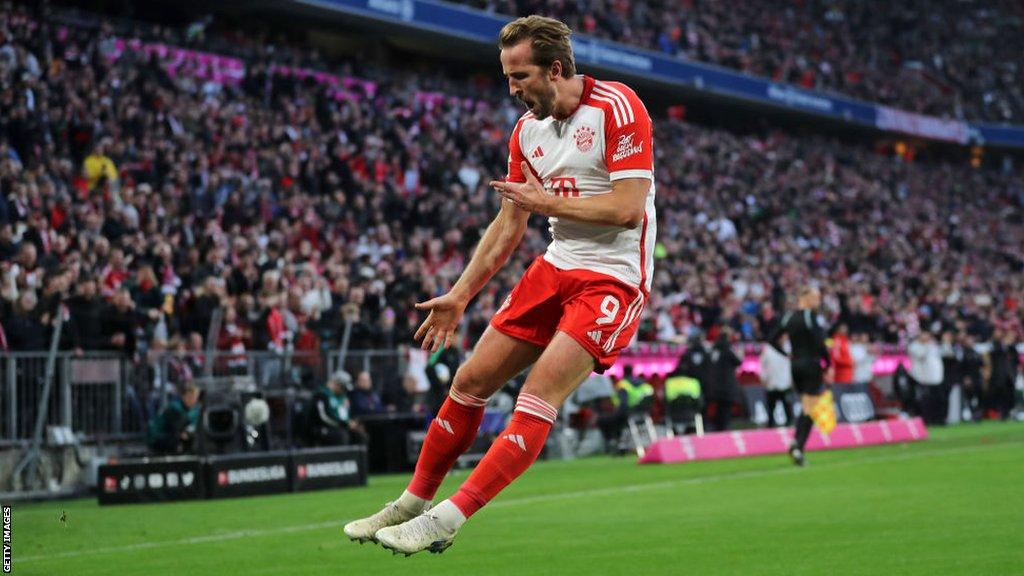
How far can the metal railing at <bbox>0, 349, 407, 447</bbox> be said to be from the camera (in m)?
16.1

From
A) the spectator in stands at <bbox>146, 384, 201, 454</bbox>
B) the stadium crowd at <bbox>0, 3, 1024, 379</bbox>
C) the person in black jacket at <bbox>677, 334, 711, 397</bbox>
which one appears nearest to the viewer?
the spectator in stands at <bbox>146, 384, 201, 454</bbox>

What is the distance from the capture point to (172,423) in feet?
55.6

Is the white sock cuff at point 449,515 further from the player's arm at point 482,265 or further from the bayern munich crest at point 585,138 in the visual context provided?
the bayern munich crest at point 585,138

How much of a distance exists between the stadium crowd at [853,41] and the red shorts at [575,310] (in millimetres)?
29872

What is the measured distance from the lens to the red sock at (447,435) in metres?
6.83

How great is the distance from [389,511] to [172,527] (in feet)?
19.9

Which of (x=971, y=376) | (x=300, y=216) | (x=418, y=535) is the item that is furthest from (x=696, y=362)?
(x=418, y=535)

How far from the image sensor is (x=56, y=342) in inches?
636

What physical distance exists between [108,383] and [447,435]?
1102cm

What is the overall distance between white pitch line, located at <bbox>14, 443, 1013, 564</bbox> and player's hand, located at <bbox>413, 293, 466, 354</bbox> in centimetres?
397

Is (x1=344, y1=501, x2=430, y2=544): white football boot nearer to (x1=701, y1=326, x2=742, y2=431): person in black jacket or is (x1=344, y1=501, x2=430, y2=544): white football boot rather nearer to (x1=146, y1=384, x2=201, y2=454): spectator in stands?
(x1=146, y1=384, x2=201, y2=454): spectator in stands

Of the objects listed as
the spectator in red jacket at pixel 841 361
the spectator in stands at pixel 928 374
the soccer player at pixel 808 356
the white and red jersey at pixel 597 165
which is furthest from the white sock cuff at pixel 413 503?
the spectator in stands at pixel 928 374

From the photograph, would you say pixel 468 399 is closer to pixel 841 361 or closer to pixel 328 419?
pixel 328 419
